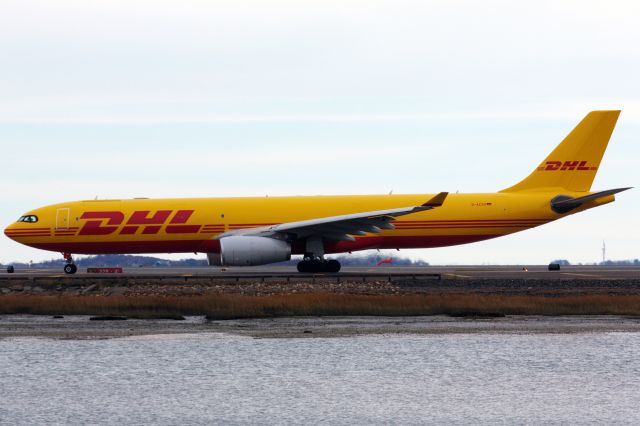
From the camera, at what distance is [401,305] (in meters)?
29.0

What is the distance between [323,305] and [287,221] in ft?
48.6

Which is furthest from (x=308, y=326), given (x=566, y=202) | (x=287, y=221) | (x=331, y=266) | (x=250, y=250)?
(x=566, y=202)

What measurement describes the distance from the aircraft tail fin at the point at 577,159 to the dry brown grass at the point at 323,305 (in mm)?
15157

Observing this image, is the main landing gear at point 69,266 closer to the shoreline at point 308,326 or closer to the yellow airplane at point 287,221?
the yellow airplane at point 287,221

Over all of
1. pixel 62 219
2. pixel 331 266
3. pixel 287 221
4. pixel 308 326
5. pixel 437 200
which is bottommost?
pixel 308 326

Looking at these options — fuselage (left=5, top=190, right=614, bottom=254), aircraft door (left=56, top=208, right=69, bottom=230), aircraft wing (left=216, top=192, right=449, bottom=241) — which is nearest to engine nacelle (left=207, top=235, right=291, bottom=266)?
aircraft wing (left=216, top=192, right=449, bottom=241)

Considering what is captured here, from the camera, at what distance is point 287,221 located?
4344cm

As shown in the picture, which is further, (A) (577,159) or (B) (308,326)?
(A) (577,159)

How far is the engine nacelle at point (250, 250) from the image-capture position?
3948 centimetres

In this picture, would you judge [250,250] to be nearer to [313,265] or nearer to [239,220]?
[239,220]

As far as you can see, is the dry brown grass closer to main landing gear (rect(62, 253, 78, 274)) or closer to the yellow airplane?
the yellow airplane

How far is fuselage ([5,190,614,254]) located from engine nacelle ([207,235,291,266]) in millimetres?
2373

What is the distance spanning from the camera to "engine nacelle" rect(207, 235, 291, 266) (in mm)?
39478

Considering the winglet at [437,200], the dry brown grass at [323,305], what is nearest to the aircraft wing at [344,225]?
the winglet at [437,200]
